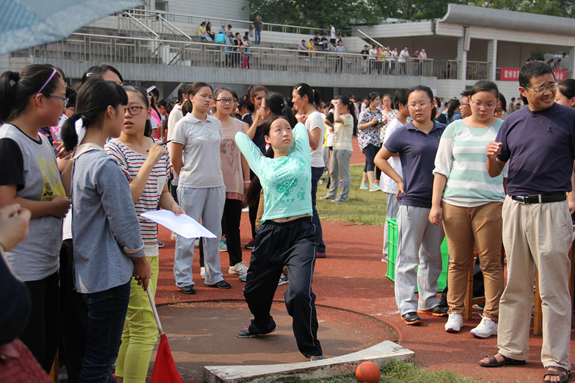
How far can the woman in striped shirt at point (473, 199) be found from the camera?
16.4ft

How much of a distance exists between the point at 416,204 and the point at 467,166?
640mm

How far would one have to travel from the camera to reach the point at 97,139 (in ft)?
10.3

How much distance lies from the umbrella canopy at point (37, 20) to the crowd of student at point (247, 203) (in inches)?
27.6

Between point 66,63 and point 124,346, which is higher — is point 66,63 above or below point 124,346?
above

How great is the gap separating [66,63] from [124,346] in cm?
2053

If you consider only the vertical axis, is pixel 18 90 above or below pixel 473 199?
above

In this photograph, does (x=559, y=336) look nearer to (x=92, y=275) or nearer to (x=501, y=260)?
(x=501, y=260)

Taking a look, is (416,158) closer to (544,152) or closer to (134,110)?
(544,152)

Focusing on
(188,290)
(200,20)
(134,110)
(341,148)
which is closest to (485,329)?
(188,290)

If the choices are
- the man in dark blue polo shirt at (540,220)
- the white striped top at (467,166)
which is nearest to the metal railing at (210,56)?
the white striped top at (467,166)

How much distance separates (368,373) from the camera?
3.96m

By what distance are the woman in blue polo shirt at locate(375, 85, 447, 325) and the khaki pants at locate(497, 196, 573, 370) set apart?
118cm

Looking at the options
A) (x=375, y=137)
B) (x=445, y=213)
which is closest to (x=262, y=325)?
(x=445, y=213)

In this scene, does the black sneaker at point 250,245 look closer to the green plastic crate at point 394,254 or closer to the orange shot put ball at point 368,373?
the green plastic crate at point 394,254
